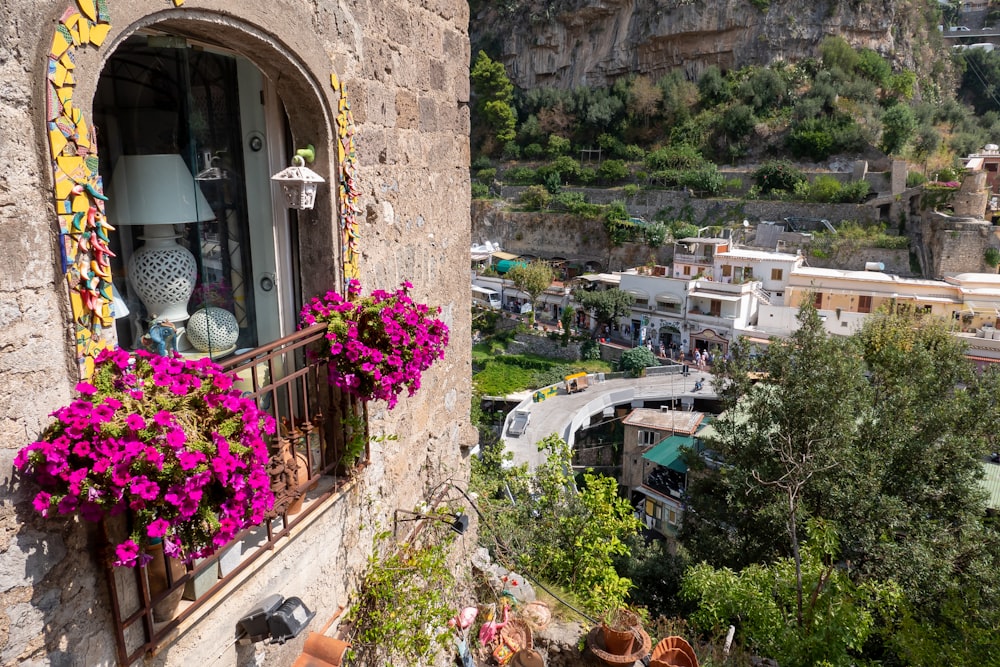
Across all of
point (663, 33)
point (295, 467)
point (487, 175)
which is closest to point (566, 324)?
point (487, 175)

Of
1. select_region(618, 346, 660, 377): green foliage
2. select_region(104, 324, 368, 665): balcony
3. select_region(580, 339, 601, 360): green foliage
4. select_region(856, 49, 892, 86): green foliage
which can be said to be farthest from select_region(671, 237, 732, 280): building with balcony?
select_region(104, 324, 368, 665): balcony

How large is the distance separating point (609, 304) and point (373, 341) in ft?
83.4

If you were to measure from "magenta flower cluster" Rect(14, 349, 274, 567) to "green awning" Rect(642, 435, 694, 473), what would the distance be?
14540 mm

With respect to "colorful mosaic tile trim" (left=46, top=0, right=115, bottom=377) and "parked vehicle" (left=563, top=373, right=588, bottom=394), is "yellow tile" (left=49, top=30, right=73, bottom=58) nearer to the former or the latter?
"colorful mosaic tile trim" (left=46, top=0, right=115, bottom=377)

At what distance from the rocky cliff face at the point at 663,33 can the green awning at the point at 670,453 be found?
3250 centimetres

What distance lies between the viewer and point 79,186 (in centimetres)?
157

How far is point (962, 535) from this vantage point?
29.4 feet

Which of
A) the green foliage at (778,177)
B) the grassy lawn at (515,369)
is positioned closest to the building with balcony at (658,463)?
the grassy lawn at (515,369)

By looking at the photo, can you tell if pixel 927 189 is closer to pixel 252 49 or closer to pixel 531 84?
pixel 531 84

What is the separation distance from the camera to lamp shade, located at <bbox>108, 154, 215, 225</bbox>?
2.34 metres

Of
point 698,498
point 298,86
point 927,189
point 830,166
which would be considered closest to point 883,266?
point 927,189

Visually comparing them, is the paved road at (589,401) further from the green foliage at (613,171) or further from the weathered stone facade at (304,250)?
the green foliage at (613,171)

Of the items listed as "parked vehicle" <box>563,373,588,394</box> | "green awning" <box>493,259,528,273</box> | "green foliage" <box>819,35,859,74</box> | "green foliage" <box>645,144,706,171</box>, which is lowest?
"parked vehicle" <box>563,373,588,394</box>

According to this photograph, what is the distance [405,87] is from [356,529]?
211 centimetres
